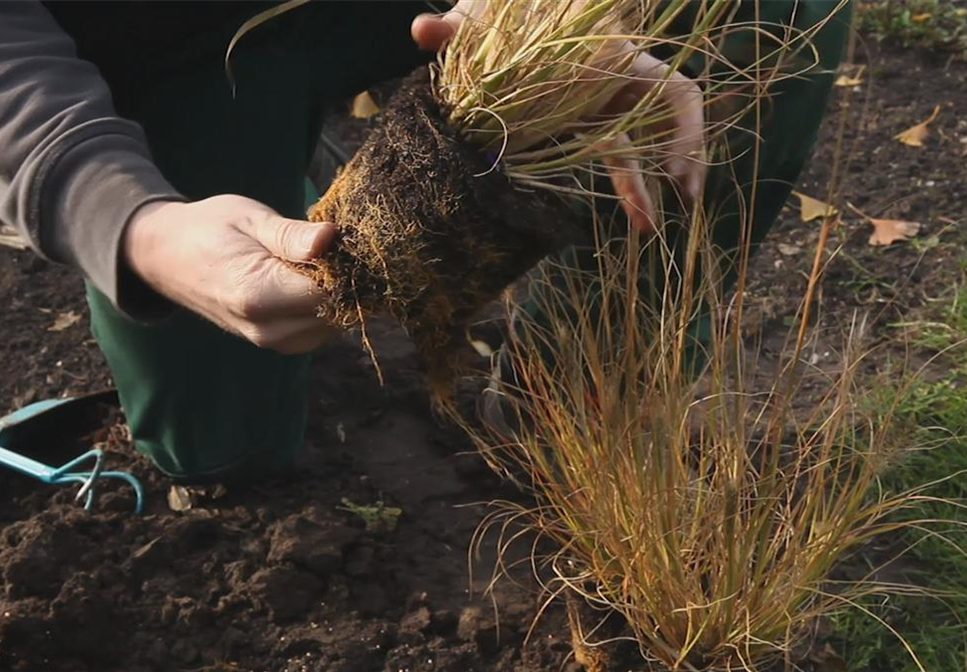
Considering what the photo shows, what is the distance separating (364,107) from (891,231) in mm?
1282

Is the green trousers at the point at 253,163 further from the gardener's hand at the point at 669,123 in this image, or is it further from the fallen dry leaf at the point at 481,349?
the fallen dry leaf at the point at 481,349

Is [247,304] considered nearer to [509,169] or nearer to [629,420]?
[509,169]

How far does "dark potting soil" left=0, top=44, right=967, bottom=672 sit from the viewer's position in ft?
5.82

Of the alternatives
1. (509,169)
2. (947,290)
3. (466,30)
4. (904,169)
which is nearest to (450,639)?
(509,169)

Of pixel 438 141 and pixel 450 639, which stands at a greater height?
pixel 438 141

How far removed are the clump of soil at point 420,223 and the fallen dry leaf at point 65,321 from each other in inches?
47.4

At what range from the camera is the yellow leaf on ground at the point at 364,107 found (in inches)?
118

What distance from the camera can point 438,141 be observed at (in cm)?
143

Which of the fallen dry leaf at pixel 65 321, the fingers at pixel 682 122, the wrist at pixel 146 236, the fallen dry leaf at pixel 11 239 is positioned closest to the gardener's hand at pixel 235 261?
the wrist at pixel 146 236

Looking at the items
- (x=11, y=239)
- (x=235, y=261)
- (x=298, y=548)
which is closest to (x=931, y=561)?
(x=298, y=548)

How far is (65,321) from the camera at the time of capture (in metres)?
2.54

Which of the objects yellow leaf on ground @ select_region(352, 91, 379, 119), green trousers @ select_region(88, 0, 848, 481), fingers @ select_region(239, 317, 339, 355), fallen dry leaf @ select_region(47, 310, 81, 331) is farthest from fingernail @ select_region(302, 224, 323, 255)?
yellow leaf on ground @ select_region(352, 91, 379, 119)

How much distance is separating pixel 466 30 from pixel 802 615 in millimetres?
865

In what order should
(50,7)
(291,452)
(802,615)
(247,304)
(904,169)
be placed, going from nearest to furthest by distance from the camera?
(247,304), (802,615), (50,7), (291,452), (904,169)
